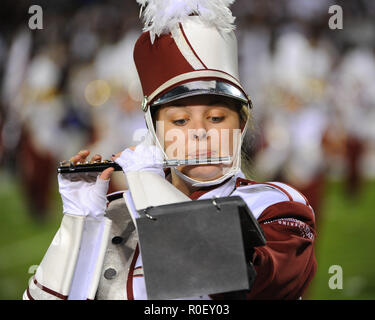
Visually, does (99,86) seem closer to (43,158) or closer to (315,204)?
(43,158)

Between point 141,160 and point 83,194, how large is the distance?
10.4 inches

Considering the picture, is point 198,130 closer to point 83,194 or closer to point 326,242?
point 83,194

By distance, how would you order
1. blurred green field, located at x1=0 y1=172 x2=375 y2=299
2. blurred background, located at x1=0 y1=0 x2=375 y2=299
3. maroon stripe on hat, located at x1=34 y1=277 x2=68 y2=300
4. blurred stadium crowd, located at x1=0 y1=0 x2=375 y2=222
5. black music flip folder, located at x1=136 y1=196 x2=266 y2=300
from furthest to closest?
blurred stadium crowd, located at x1=0 y1=0 x2=375 y2=222 < blurred background, located at x1=0 y1=0 x2=375 y2=299 < blurred green field, located at x1=0 y1=172 x2=375 y2=299 < maroon stripe on hat, located at x1=34 y1=277 x2=68 y2=300 < black music flip folder, located at x1=136 y1=196 x2=266 y2=300

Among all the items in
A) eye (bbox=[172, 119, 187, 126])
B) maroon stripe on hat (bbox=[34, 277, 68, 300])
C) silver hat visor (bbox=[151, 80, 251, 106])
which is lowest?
maroon stripe on hat (bbox=[34, 277, 68, 300])

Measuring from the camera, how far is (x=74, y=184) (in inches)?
100

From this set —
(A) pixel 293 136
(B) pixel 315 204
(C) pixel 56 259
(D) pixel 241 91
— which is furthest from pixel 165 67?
(A) pixel 293 136

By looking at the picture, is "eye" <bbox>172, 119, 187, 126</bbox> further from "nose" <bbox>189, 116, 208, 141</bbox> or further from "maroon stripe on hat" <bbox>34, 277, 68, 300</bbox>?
"maroon stripe on hat" <bbox>34, 277, 68, 300</bbox>

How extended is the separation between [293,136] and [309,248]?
663 centimetres

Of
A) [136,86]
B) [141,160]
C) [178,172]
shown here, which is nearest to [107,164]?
[141,160]

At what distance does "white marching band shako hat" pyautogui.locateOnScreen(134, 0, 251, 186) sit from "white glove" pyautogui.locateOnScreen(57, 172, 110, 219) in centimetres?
27

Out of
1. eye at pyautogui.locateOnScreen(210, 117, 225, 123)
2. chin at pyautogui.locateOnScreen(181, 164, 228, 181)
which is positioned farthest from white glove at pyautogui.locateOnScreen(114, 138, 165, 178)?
eye at pyautogui.locateOnScreen(210, 117, 225, 123)

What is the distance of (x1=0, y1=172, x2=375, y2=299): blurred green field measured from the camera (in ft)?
23.1

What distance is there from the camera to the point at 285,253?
2.30 m

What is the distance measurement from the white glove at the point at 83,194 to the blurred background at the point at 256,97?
14.1ft
